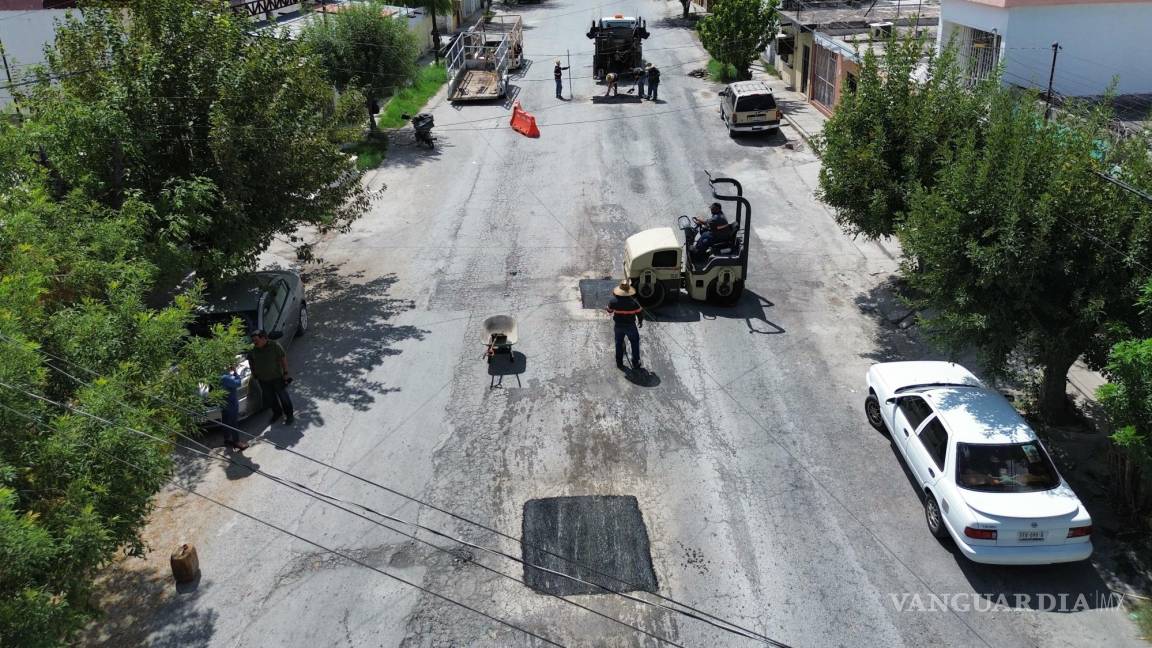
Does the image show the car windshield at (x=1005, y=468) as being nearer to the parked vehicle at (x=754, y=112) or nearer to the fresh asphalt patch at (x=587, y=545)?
the fresh asphalt patch at (x=587, y=545)

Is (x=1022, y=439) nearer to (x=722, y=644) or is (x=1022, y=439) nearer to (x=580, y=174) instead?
(x=722, y=644)

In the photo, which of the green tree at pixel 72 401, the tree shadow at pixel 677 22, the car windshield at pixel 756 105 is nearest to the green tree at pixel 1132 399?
the green tree at pixel 72 401

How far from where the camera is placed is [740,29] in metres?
33.9

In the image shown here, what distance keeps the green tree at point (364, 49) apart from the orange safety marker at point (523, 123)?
152 inches

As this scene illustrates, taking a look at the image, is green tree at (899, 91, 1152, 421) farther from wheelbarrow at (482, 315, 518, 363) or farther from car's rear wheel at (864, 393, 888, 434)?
wheelbarrow at (482, 315, 518, 363)

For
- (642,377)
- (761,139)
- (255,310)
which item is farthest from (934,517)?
(761,139)

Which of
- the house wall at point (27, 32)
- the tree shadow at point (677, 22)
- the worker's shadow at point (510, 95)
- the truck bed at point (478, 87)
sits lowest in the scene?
the worker's shadow at point (510, 95)

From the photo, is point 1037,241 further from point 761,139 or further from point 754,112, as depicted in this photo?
point 761,139

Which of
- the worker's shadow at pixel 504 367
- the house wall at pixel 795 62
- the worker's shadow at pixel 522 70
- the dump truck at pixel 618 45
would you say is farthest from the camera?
the worker's shadow at pixel 522 70

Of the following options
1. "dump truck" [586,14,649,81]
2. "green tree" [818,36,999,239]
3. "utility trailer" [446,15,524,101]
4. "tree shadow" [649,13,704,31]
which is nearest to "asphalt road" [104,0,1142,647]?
"green tree" [818,36,999,239]

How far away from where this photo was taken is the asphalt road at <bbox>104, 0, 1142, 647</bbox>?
30.8 ft

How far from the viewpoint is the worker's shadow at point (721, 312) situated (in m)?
16.1

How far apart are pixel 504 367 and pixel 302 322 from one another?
4.09 metres

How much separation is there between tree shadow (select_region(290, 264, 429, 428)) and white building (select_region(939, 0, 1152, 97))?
14276 millimetres
